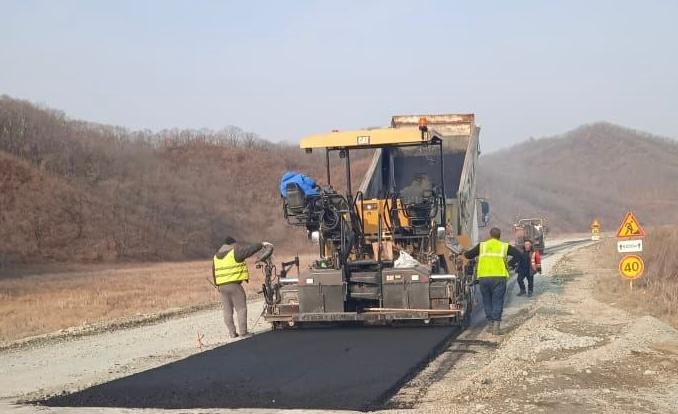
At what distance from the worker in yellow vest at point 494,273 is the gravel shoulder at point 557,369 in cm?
33

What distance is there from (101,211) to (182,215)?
6323 mm

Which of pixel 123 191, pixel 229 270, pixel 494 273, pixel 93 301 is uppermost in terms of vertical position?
pixel 123 191

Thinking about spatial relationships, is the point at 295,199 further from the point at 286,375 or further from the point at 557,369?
the point at 557,369

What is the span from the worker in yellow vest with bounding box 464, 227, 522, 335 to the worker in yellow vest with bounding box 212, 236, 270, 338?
9.83 ft

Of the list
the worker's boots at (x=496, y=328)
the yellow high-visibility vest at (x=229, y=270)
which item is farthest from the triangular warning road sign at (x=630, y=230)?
the yellow high-visibility vest at (x=229, y=270)

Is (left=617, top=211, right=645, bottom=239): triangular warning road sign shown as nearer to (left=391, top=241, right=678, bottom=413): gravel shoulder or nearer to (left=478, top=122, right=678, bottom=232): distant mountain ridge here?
(left=391, top=241, right=678, bottom=413): gravel shoulder

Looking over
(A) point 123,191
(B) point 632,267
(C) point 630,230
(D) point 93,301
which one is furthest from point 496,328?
(A) point 123,191

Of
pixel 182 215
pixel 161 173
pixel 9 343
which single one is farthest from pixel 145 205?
pixel 9 343

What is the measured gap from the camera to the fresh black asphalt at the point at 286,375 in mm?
6602

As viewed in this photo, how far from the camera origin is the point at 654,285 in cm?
1421

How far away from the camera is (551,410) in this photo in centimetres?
579

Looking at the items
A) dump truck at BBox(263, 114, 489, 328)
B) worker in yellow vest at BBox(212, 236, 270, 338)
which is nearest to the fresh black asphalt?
dump truck at BBox(263, 114, 489, 328)

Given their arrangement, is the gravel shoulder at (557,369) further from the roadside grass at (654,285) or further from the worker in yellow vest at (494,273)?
the roadside grass at (654,285)

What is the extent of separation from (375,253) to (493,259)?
1652 millimetres
